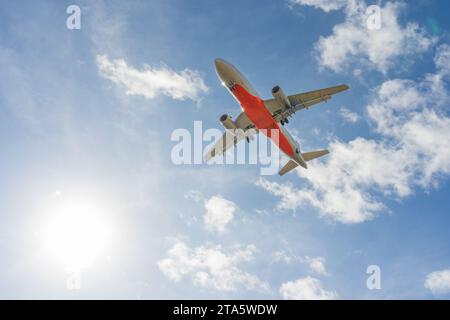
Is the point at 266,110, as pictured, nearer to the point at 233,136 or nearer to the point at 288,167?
the point at 233,136

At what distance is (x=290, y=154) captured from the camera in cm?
5562

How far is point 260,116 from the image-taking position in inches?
1993

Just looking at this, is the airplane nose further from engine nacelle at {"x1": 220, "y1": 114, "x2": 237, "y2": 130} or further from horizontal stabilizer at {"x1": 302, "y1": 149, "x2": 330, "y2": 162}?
horizontal stabilizer at {"x1": 302, "y1": 149, "x2": 330, "y2": 162}

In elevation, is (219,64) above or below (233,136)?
above

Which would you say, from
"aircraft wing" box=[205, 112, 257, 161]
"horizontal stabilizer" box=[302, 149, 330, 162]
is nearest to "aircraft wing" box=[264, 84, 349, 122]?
"aircraft wing" box=[205, 112, 257, 161]

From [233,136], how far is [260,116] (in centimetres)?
989

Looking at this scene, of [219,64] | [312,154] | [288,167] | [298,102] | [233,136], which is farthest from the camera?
Answer: [288,167]

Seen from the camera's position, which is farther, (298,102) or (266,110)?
(298,102)

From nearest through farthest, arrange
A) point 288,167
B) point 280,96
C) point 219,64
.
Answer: point 219,64
point 280,96
point 288,167

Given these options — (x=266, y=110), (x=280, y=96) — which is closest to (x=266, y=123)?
(x=266, y=110)

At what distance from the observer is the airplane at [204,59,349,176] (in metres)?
48.8
